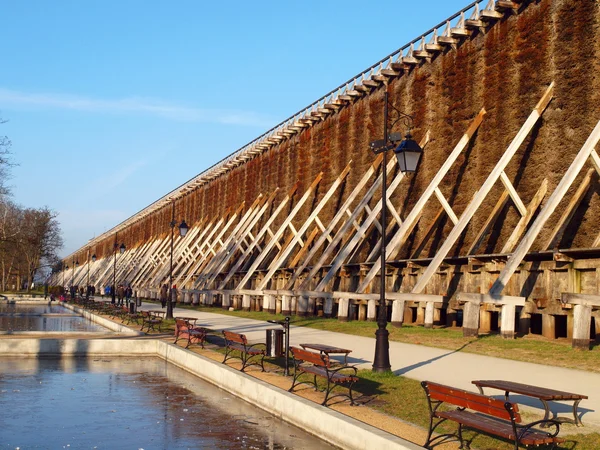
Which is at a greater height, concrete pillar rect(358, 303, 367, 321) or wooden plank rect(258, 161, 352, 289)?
wooden plank rect(258, 161, 352, 289)

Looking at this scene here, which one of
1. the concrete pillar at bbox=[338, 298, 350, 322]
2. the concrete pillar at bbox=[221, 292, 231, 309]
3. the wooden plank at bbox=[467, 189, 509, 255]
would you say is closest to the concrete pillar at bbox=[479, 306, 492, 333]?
the wooden plank at bbox=[467, 189, 509, 255]

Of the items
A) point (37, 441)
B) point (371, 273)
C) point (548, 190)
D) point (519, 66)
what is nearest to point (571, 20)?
point (519, 66)

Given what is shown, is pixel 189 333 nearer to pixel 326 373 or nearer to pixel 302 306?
pixel 326 373

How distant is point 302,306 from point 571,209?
12098 millimetres

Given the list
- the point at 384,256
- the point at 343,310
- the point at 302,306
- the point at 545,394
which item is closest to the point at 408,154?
the point at 384,256

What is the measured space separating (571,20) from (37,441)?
1964 centimetres

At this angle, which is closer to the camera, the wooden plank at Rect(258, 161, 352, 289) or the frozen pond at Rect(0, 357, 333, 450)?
the frozen pond at Rect(0, 357, 333, 450)

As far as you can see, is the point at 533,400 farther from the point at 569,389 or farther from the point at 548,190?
the point at 548,190

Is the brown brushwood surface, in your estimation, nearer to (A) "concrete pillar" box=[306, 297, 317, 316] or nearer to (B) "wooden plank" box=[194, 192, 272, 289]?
(A) "concrete pillar" box=[306, 297, 317, 316]

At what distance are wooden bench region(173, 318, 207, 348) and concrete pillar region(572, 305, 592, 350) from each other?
8.29 meters

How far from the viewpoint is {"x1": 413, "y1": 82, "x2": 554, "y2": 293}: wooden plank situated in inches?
834

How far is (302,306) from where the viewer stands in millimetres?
29125

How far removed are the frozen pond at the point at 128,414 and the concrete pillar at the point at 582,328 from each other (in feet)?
24.9

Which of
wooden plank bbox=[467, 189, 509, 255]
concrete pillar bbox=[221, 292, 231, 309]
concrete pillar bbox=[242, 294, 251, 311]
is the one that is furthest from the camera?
concrete pillar bbox=[221, 292, 231, 309]
